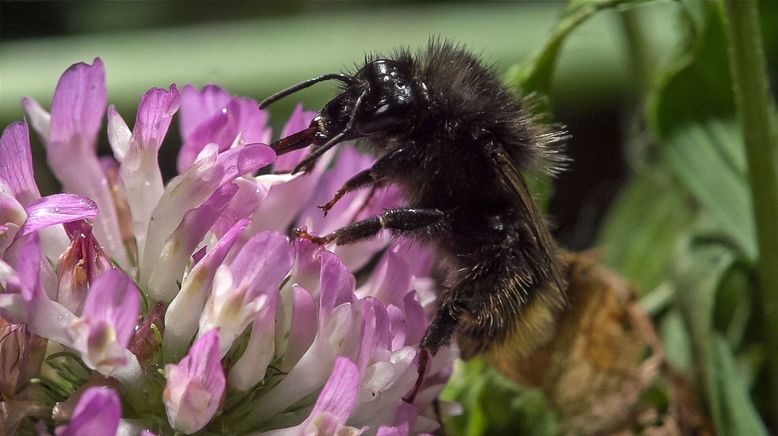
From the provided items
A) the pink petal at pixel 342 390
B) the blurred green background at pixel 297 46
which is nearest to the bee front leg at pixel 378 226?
the pink petal at pixel 342 390

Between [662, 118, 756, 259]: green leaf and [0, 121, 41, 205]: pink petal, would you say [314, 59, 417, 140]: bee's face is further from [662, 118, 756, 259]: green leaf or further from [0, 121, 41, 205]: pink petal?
[662, 118, 756, 259]: green leaf

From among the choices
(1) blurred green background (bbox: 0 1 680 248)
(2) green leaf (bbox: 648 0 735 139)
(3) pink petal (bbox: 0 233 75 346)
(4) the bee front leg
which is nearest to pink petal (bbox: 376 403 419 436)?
(4) the bee front leg

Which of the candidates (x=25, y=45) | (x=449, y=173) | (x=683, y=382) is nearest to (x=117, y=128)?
(x=449, y=173)

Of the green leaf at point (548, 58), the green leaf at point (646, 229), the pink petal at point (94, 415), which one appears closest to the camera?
the pink petal at point (94, 415)

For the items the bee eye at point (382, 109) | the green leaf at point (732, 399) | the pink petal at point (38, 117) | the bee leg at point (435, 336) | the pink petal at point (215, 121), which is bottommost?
the green leaf at point (732, 399)

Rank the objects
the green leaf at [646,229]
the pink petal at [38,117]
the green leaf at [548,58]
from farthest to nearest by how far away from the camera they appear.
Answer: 1. the green leaf at [646,229]
2. the green leaf at [548,58]
3. the pink petal at [38,117]

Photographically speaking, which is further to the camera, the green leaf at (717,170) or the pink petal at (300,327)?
the green leaf at (717,170)

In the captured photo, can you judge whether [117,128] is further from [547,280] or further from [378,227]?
[547,280]

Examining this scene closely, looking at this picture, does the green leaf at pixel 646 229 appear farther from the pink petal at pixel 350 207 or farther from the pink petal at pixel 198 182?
the pink petal at pixel 198 182
